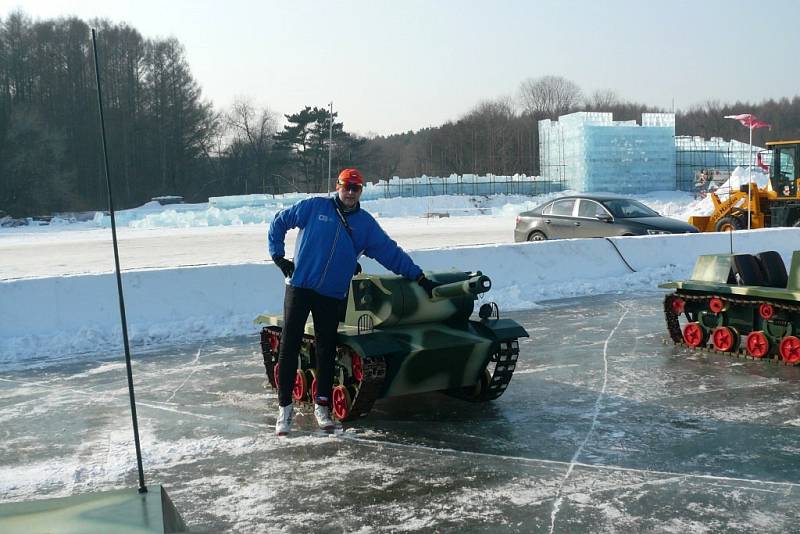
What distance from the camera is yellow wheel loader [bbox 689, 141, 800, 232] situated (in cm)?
2281

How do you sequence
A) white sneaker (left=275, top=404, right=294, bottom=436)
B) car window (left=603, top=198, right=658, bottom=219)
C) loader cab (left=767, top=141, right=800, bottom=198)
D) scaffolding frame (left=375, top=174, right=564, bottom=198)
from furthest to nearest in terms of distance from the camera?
1. scaffolding frame (left=375, top=174, right=564, bottom=198)
2. loader cab (left=767, top=141, right=800, bottom=198)
3. car window (left=603, top=198, right=658, bottom=219)
4. white sneaker (left=275, top=404, right=294, bottom=436)

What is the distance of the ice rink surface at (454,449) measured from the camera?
4965 millimetres

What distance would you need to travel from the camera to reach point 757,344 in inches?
364

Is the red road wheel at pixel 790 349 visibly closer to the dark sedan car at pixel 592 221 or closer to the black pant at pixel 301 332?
the black pant at pixel 301 332

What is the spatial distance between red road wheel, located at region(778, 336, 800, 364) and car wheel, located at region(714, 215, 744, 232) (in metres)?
14.6

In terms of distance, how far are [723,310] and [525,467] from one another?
4776 mm

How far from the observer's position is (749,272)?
966 centimetres

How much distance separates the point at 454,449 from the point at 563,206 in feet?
45.0

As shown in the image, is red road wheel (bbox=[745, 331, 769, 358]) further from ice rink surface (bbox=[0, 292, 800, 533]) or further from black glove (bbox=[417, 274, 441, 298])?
black glove (bbox=[417, 274, 441, 298])

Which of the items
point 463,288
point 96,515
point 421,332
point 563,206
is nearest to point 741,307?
point 463,288

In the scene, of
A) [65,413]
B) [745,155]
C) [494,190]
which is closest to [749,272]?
[65,413]

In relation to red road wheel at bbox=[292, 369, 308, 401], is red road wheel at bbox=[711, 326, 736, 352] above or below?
below

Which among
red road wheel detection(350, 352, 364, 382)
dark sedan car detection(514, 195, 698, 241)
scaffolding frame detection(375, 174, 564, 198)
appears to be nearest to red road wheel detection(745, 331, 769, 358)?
red road wheel detection(350, 352, 364, 382)

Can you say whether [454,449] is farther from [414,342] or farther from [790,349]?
[790,349]
